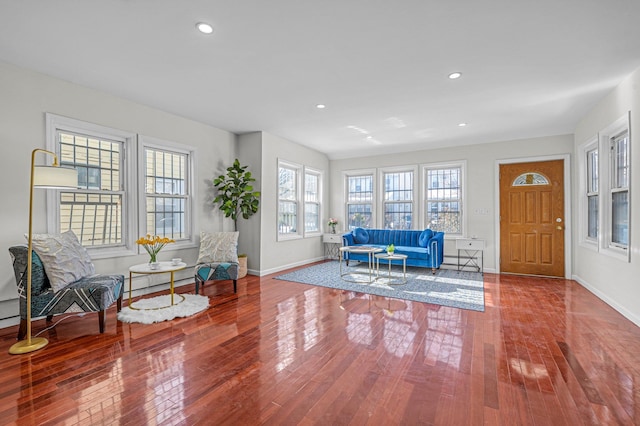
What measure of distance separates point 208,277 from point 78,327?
150 cm

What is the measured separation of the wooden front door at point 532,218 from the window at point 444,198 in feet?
2.63

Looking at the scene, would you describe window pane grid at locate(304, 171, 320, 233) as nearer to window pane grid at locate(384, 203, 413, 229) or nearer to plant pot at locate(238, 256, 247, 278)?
window pane grid at locate(384, 203, 413, 229)

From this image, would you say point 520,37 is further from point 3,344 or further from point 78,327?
point 3,344

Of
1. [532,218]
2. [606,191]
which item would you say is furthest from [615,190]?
[532,218]

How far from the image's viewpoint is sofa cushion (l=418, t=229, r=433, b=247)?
6.02 m

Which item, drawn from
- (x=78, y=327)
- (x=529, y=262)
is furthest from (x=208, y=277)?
(x=529, y=262)

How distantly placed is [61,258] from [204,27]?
8.44 ft

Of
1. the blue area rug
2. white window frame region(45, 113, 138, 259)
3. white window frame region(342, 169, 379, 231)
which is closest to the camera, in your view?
white window frame region(45, 113, 138, 259)

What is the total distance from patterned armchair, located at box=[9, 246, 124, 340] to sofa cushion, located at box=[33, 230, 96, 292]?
0.05 m

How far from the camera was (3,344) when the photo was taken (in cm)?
271

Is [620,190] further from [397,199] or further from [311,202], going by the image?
[311,202]

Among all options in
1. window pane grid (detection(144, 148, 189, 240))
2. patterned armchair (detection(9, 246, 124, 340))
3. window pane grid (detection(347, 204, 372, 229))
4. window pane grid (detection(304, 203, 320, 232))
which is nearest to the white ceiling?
window pane grid (detection(144, 148, 189, 240))

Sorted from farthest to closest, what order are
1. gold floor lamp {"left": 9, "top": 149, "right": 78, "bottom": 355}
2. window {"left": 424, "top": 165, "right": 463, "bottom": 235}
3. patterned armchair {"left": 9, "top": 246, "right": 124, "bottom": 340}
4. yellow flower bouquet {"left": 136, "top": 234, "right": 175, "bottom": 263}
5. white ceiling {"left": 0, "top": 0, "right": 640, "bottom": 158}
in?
1. window {"left": 424, "top": 165, "right": 463, "bottom": 235}
2. yellow flower bouquet {"left": 136, "top": 234, "right": 175, "bottom": 263}
3. patterned armchair {"left": 9, "top": 246, "right": 124, "bottom": 340}
4. gold floor lamp {"left": 9, "top": 149, "right": 78, "bottom": 355}
5. white ceiling {"left": 0, "top": 0, "right": 640, "bottom": 158}

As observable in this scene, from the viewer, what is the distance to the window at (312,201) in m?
7.07
